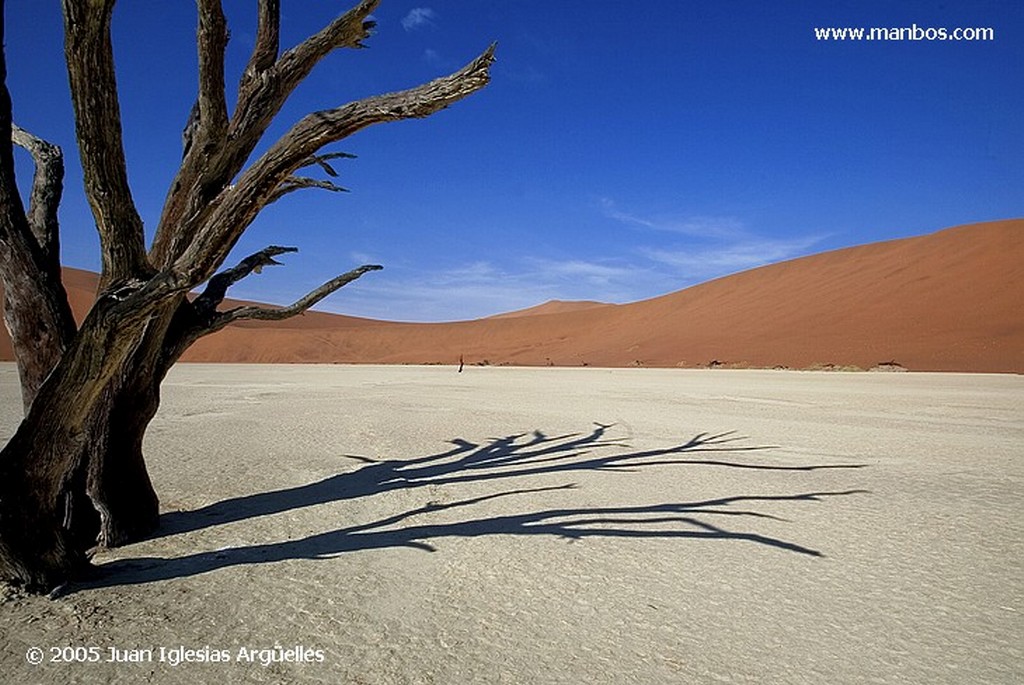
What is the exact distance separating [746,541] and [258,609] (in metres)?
2.98

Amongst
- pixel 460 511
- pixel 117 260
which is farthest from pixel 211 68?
pixel 460 511

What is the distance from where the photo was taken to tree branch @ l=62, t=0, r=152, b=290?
2.72 m

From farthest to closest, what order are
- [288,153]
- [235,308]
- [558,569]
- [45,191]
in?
[235,308]
[45,191]
[558,569]
[288,153]

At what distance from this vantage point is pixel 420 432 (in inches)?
352

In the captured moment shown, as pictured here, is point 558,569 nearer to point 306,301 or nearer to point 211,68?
point 306,301

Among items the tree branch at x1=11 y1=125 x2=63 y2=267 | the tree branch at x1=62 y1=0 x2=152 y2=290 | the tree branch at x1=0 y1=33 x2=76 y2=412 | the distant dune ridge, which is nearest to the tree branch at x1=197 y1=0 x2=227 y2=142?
the tree branch at x1=62 y1=0 x2=152 y2=290

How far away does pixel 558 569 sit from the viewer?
344 cm

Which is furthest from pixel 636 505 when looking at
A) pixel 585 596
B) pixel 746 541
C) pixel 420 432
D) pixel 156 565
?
pixel 420 432

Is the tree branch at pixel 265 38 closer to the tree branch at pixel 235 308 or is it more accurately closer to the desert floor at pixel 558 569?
the tree branch at pixel 235 308

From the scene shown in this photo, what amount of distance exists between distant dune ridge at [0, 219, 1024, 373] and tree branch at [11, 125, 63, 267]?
98.0 ft

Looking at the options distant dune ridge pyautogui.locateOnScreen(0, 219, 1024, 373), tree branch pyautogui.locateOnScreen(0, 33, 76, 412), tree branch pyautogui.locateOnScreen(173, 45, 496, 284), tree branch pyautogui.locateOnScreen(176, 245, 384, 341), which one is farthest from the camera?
distant dune ridge pyautogui.locateOnScreen(0, 219, 1024, 373)

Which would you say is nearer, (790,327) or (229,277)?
(229,277)

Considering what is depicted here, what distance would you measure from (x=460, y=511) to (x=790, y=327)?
39.5 meters

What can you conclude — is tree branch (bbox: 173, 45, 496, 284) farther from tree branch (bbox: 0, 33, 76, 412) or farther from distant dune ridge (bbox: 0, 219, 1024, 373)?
distant dune ridge (bbox: 0, 219, 1024, 373)
